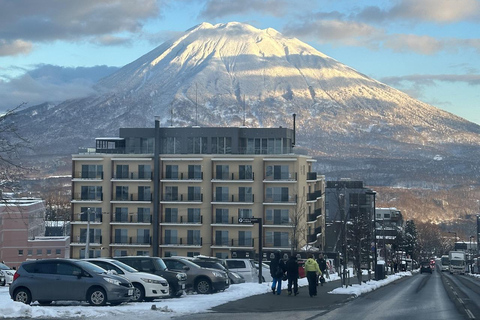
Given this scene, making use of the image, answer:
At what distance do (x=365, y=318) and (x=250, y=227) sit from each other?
179 ft

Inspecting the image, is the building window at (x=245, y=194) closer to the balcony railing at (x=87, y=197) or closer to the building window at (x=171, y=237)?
the building window at (x=171, y=237)

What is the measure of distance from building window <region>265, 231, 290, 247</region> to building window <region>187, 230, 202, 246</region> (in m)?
7.37

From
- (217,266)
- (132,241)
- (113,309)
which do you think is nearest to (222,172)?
(132,241)

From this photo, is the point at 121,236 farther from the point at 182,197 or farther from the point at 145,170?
the point at 182,197

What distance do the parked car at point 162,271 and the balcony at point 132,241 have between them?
1892 inches

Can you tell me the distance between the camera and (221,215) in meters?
77.5

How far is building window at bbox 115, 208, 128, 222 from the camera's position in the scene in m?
78.4

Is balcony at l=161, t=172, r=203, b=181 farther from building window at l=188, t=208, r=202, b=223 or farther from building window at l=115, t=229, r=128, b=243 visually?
building window at l=115, t=229, r=128, b=243

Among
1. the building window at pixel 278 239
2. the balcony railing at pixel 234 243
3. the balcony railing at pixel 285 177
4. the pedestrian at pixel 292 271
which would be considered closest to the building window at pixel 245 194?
the balcony railing at pixel 285 177

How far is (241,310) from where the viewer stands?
23406 millimetres

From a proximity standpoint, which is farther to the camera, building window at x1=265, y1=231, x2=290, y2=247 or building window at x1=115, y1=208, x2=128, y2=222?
building window at x1=115, y1=208, x2=128, y2=222

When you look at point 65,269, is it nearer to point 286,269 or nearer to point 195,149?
point 286,269

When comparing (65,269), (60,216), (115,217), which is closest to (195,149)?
(115,217)

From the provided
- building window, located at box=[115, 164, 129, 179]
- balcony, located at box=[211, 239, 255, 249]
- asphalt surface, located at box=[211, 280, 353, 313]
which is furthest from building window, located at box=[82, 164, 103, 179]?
asphalt surface, located at box=[211, 280, 353, 313]
